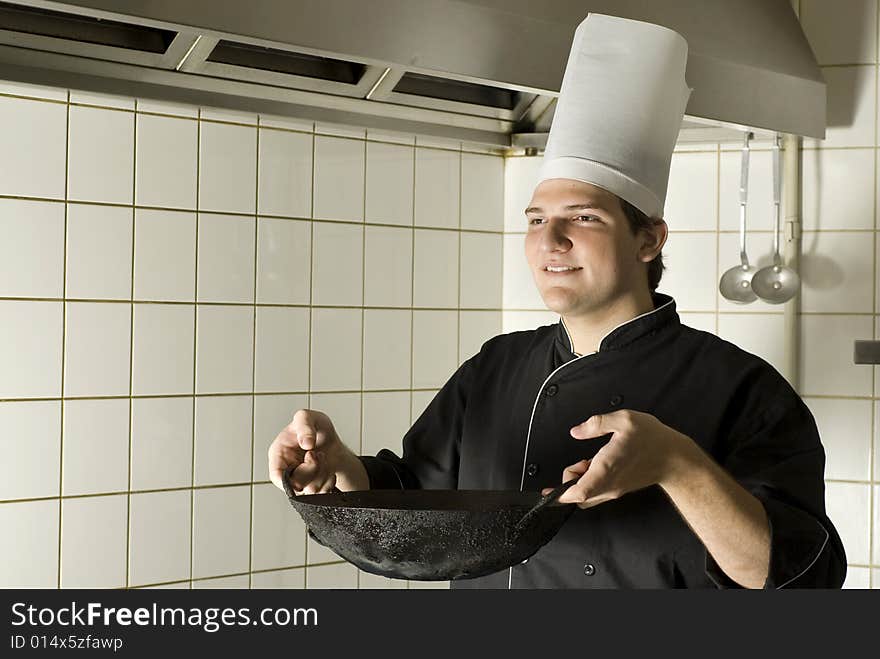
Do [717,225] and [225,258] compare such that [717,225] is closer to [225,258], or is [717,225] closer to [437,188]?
[437,188]

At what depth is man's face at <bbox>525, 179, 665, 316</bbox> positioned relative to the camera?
121 centimetres

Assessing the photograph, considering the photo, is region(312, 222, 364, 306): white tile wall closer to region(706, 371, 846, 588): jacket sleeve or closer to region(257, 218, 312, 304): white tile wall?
region(257, 218, 312, 304): white tile wall

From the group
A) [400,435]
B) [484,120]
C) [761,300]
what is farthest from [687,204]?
[400,435]

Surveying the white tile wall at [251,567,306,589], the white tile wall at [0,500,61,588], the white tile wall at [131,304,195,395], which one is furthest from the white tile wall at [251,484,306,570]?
the white tile wall at [0,500,61,588]

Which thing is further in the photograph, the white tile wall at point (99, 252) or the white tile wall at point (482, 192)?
the white tile wall at point (482, 192)

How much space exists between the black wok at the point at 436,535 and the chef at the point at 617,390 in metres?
0.20

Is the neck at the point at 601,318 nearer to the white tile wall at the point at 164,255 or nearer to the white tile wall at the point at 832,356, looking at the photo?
the white tile wall at the point at 164,255

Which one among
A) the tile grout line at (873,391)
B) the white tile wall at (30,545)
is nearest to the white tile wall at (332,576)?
the white tile wall at (30,545)

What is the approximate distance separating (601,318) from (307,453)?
1.25 ft

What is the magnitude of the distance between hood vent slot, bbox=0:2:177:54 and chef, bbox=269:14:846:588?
51 cm

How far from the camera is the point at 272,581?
1.77 metres

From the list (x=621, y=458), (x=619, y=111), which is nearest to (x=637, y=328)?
(x=619, y=111)

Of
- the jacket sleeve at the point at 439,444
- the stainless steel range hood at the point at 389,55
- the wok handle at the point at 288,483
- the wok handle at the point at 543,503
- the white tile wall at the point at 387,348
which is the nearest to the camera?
the wok handle at the point at 543,503

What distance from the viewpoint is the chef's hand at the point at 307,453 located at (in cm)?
111
